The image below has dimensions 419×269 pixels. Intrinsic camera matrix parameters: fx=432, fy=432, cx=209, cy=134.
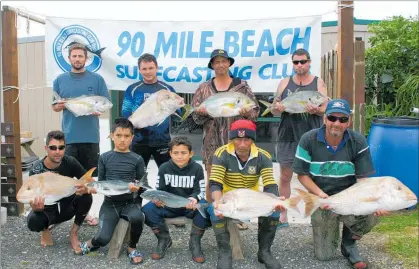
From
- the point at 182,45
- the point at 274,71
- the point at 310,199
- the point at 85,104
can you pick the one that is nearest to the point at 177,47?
the point at 182,45

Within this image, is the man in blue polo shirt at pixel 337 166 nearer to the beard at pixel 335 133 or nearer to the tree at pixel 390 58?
the beard at pixel 335 133

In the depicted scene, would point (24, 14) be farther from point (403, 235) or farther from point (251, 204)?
point (403, 235)

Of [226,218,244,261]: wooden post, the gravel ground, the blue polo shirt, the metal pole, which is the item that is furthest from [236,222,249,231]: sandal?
the metal pole

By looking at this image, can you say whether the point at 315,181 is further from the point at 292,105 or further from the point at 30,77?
the point at 30,77

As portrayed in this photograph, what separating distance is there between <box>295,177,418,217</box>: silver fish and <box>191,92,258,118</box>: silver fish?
43.6 inches

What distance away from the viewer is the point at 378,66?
8141 millimetres

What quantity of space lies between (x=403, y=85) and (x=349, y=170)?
13.8 ft

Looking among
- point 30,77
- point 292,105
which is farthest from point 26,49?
point 292,105

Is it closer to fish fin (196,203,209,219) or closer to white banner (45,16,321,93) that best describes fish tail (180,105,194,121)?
fish fin (196,203,209,219)

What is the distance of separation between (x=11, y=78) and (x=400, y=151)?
4972 mm

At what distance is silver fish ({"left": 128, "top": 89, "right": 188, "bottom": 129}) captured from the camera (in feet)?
14.1

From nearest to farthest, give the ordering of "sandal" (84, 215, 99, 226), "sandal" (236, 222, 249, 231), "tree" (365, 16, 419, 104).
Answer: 1. "sandal" (236, 222, 249, 231)
2. "sandal" (84, 215, 99, 226)
3. "tree" (365, 16, 419, 104)

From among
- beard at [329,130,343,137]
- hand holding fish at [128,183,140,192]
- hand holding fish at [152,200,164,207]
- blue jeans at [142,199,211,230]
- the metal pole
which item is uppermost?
the metal pole

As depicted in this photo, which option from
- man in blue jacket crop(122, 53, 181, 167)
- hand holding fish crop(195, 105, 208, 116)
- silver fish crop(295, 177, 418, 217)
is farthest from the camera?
man in blue jacket crop(122, 53, 181, 167)
